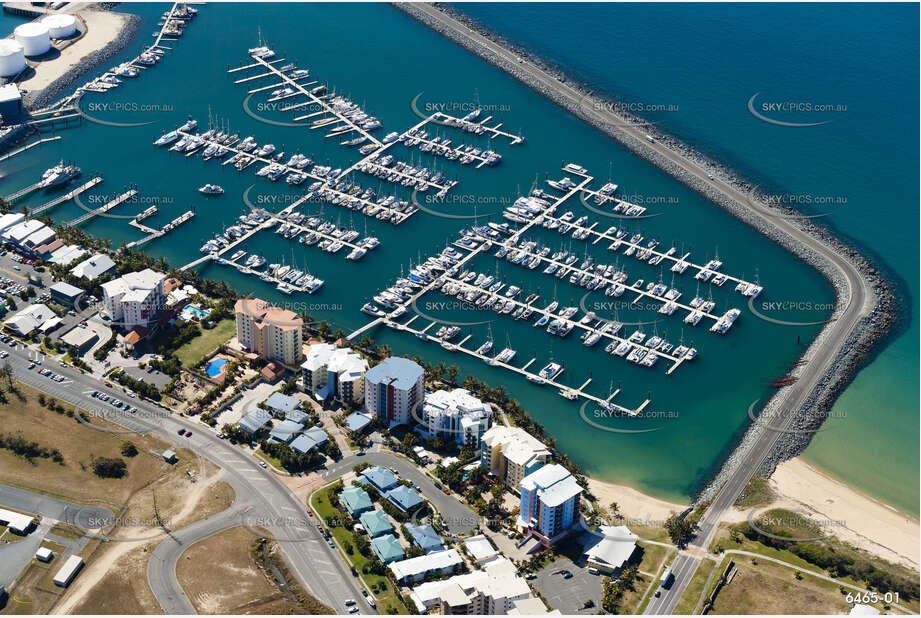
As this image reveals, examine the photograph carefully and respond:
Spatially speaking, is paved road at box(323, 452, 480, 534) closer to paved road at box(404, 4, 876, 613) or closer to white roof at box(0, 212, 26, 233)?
paved road at box(404, 4, 876, 613)

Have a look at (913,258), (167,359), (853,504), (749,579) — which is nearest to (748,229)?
(913,258)

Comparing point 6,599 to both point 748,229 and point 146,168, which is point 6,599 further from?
point 748,229

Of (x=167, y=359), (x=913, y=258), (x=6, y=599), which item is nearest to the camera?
(x=6, y=599)

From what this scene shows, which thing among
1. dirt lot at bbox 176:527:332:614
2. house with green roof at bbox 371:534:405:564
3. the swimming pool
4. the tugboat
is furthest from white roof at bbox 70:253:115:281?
house with green roof at bbox 371:534:405:564

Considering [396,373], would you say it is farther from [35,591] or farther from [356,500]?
[35,591]

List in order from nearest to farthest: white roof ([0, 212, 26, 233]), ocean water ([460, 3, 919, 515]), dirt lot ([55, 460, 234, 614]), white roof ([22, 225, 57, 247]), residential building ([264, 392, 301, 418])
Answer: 1. dirt lot ([55, 460, 234, 614])
2. residential building ([264, 392, 301, 418])
3. ocean water ([460, 3, 919, 515])
4. white roof ([22, 225, 57, 247])
5. white roof ([0, 212, 26, 233])

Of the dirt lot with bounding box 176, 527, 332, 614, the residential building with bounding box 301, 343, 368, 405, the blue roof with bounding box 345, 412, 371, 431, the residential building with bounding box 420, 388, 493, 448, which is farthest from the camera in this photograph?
the residential building with bounding box 301, 343, 368, 405
